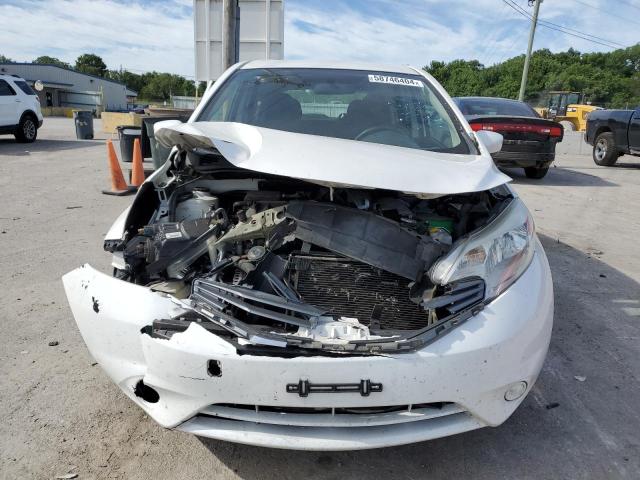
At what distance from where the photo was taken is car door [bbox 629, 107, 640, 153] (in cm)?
1149

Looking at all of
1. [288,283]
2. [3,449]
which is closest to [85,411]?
[3,449]

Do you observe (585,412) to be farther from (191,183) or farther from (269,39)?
(269,39)

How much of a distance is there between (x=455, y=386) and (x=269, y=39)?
300 inches

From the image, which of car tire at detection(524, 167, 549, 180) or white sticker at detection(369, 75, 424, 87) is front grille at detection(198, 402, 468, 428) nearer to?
white sticker at detection(369, 75, 424, 87)

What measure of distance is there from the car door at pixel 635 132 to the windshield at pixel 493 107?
3358 mm

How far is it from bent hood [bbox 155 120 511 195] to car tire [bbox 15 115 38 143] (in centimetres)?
1386

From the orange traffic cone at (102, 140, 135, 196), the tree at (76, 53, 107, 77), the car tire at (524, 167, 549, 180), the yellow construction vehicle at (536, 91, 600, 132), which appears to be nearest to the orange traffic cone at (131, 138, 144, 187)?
the orange traffic cone at (102, 140, 135, 196)

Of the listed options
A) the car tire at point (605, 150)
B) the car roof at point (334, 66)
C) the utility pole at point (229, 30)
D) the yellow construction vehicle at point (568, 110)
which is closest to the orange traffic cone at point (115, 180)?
the utility pole at point (229, 30)

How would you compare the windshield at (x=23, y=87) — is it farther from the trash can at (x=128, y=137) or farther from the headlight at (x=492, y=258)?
the headlight at (x=492, y=258)

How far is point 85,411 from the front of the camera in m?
2.43

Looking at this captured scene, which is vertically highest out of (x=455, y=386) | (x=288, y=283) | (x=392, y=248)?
(x=392, y=248)

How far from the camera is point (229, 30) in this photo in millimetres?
7902

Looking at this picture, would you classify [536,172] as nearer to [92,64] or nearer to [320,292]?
[320,292]

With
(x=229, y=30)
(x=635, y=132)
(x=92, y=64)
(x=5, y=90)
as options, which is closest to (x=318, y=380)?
(x=229, y=30)
